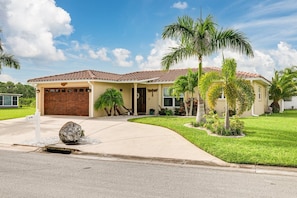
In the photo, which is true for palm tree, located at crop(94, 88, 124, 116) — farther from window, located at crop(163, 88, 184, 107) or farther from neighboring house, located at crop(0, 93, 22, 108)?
neighboring house, located at crop(0, 93, 22, 108)

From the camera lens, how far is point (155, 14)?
60.5 feet

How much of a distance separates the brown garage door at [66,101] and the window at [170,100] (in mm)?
6505

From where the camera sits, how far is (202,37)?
45.8 feet

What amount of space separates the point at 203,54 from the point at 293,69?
18.4 m

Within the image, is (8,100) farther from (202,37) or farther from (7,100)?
(202,37)

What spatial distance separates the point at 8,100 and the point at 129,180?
44733 millimetres

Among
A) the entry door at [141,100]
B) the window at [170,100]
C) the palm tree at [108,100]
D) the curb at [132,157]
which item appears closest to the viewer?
the curb at [132,157]

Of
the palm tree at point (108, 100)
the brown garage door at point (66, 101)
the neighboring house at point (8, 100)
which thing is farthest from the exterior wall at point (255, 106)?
the neighboring house at point (8, 100)

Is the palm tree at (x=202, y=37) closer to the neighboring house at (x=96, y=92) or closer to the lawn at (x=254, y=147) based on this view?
the lawn at (x=254, y=147)

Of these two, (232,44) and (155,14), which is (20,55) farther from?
(232,44)

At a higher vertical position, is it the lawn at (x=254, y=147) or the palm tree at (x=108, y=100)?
the palm tree at (x=108, y=100)

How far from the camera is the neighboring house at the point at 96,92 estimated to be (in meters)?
20.7

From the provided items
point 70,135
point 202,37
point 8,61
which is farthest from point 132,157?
point 8,61

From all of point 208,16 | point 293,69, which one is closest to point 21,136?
point 208,16
